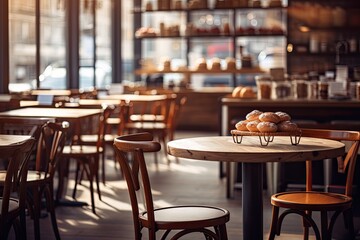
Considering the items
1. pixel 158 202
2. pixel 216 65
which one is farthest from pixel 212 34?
pixel 158 202

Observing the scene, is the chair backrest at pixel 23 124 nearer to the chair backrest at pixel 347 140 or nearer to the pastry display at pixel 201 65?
the chair backrest at pixel 347 140

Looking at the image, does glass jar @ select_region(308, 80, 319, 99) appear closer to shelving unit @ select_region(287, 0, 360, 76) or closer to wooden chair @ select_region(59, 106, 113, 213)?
wooden chair @ select_region(59, 106, 113, 213)

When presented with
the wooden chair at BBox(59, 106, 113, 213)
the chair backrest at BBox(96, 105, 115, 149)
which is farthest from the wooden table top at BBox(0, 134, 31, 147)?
the chair backrest at BBox(96, 105, 115, 149)

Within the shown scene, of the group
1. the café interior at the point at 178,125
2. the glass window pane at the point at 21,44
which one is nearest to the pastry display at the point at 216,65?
the café interior at the point at 178,125

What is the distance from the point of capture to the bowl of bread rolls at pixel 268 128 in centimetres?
Result: 405

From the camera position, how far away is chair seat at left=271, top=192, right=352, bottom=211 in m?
4.07

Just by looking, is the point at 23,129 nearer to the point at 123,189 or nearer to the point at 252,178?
the point at 123,189

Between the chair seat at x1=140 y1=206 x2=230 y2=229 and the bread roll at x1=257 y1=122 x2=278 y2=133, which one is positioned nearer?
the chair seat at x1=140 y1=206 x2=230 y2=229

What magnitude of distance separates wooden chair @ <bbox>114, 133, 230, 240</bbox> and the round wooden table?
0.22 meters

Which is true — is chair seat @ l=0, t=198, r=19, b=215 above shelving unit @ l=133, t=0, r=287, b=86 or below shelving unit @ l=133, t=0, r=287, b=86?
below

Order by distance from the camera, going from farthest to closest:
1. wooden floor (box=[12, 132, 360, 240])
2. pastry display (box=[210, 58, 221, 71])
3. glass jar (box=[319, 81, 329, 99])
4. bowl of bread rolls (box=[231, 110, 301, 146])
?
1. pastry display (box=[210, 58, 221, 71])
2. glass jar (box=[319, 81, 329, 99])
3. wooden floor (box=[12, 132, 360, 240])
4. bowl of bread rolls (box=[231, 110, 301, 146])

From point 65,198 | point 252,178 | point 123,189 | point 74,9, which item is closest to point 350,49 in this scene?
point 74,9

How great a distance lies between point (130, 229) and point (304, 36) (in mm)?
6518

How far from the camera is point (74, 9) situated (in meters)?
11.0
